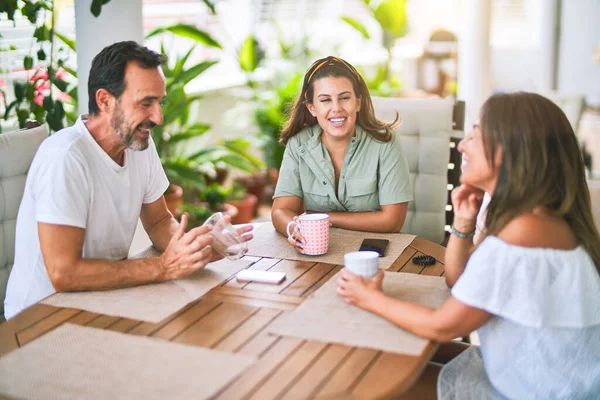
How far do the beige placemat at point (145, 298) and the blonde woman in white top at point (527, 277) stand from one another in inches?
15.2

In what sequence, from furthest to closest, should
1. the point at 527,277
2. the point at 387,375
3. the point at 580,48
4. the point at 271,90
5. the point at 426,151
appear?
1. the point at 580,48
2. the point at 271,90
3. the point at 426,151
4. the point at 527,277
5. the point at 387,375

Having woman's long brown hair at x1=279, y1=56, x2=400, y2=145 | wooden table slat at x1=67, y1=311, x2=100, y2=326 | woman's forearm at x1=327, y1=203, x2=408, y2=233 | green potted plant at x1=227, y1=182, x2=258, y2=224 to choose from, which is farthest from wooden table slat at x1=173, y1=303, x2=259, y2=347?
green potted plant at x1=227, y1=182, x2=258, y2=224

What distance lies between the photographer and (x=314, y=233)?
1.91 metres

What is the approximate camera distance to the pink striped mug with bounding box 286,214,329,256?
1904 millimetres

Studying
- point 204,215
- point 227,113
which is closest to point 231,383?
point 204,215

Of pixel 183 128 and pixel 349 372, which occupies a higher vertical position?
pixel 183 128

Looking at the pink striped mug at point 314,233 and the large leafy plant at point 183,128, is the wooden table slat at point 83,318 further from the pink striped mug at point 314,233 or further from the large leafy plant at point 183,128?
the large leafy plant at point 183,128

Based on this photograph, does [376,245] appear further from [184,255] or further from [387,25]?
[387,25]

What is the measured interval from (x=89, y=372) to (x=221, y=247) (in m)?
0.61

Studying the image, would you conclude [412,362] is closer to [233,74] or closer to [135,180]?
[135,180]

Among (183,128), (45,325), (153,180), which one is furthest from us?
(183,128)

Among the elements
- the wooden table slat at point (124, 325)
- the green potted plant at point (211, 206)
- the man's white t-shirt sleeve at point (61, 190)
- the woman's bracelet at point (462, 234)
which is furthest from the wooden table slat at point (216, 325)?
the green potted plant at point (211, 206)

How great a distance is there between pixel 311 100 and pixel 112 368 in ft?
4.41

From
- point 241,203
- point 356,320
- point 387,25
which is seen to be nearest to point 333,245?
point 356,320
